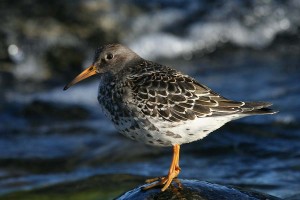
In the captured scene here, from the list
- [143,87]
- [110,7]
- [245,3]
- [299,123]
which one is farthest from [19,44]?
[143,87]

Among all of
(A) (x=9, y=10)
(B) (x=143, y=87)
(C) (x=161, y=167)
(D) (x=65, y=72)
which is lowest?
(C) (x=161, y=167)

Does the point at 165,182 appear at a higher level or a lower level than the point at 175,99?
lower

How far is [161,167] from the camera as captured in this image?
10523mm

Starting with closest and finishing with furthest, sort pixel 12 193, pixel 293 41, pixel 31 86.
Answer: pixel 12 193 < pixel 31 86 < pixel 293 41

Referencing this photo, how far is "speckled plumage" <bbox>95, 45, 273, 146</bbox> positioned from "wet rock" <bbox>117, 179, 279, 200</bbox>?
52cm

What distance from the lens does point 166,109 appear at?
6762mm

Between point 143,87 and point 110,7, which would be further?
point 110,7

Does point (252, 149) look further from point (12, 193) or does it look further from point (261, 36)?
point (261, 36)

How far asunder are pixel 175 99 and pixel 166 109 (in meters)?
0.17

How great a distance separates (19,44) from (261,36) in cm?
607

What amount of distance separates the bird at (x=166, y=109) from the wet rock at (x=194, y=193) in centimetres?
10

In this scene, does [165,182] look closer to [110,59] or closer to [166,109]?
[166,109]

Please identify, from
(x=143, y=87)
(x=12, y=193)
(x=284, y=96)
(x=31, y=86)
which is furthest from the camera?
(x=31, y=86)

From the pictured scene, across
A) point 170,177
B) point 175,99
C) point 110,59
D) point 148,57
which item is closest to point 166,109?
point 175,99
